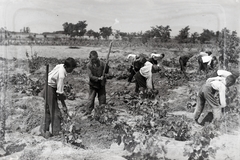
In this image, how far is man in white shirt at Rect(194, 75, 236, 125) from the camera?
493 centimetres

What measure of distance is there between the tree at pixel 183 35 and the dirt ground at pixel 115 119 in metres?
0.32

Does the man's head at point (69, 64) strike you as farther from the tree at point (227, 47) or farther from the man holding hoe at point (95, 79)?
the tree at point (227, 47)

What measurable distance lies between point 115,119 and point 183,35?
5.96 feet

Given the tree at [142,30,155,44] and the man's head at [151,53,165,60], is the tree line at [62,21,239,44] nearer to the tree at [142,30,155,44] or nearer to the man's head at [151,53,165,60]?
the tree at [142,30,155,44]

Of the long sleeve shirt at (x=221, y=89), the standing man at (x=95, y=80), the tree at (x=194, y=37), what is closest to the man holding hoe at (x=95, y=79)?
the standing man at (x=95, y=80)

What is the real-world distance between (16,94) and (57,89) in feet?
2.49

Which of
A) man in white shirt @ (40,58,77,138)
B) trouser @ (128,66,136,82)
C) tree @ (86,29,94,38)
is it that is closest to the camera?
man in white shirt @ (40,58,77,138)

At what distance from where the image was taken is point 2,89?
197 inches

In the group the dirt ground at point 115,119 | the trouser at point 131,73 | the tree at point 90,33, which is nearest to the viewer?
the dirt ground at point 115,119

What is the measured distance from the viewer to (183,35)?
5023 mm

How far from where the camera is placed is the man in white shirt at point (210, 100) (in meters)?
4.93

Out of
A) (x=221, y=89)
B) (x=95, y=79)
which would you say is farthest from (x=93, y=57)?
(x=221, y=89)

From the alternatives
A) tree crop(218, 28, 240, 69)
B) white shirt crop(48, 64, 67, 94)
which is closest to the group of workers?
white shirt crop(48, 64, 67, 94)

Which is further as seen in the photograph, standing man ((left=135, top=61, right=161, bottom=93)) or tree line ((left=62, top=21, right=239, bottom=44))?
standing man ((left=135, top=61, right=161, bottom=93))
